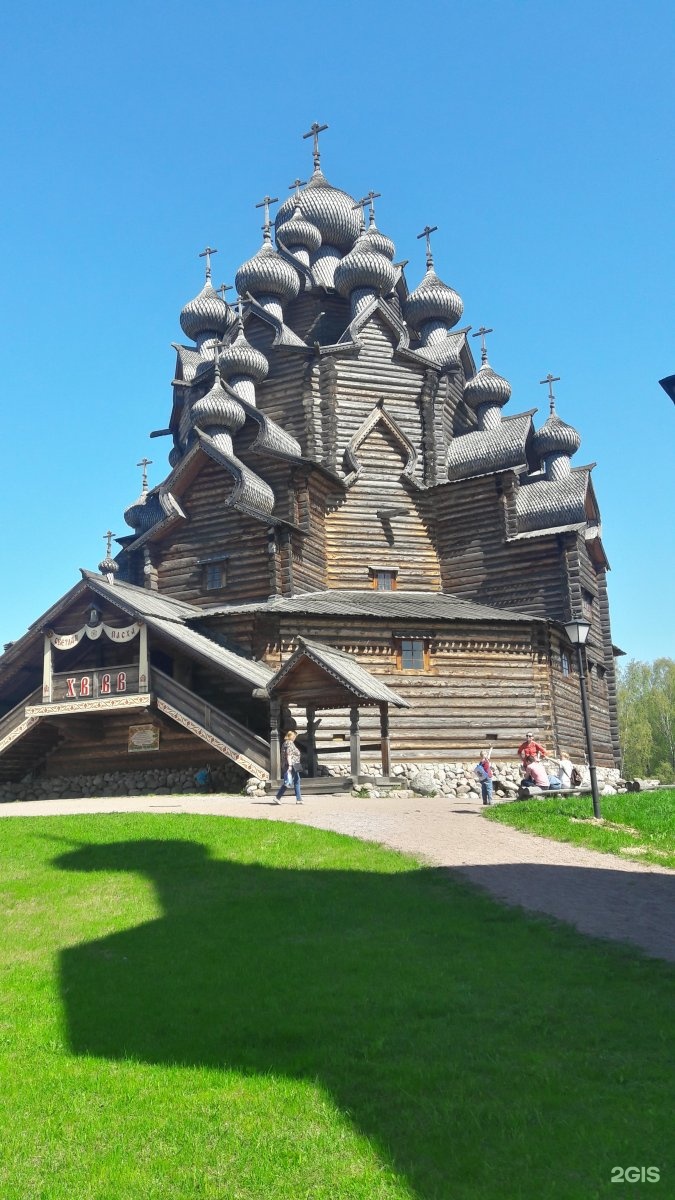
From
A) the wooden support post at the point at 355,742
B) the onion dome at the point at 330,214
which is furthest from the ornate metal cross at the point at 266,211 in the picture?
the wooden support post at the point at 355,742

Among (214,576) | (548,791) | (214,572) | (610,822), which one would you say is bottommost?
(610,822)

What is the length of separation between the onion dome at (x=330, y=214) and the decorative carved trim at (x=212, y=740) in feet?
72.0

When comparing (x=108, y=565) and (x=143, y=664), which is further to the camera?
(x=108, y=565)

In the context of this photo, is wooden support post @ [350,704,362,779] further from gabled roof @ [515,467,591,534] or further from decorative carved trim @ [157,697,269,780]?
gabled roof @ [515,467,591,534]

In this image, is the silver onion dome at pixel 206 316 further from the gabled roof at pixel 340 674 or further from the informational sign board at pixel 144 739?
the gabled roof at pixel 340 674

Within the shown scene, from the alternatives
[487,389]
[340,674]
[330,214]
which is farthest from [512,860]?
[330,214]

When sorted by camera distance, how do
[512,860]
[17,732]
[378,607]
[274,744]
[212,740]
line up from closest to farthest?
[512,860] → [274,744] → [212,740] → [17,732] → [378,607]

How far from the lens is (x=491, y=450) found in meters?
30.2

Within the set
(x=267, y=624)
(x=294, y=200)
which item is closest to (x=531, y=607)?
(x=267, y=624)

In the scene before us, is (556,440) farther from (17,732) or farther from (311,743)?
(17,732)

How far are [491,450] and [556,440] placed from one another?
3.44 m

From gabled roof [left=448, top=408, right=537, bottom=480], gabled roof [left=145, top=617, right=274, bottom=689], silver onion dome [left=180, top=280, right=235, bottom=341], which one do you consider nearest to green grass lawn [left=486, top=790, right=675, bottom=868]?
gabled roof [left=145, top=617, right=274, bottom=689]

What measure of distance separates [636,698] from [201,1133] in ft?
191

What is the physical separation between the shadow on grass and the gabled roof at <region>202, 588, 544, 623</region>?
14.3m
